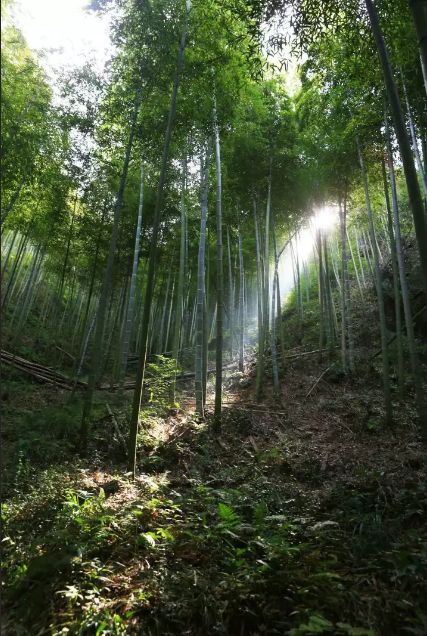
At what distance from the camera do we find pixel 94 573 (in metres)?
1.93

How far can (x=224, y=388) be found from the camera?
25.9 ft

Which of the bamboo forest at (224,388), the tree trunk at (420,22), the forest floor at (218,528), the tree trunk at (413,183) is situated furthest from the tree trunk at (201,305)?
the tree trunk at (420,22)

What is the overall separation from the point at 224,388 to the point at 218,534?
5484 millimetres

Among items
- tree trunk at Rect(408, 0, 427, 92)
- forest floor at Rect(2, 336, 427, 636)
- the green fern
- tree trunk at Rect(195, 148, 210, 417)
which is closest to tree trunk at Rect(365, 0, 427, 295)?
tree trunk at Rect(408, 0, 427, 92)

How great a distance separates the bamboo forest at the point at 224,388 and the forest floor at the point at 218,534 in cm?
2

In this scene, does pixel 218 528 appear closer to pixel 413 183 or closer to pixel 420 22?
pixel 413 183

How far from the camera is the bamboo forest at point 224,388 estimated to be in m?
1.85

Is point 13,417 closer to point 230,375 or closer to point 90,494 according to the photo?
point 90,494

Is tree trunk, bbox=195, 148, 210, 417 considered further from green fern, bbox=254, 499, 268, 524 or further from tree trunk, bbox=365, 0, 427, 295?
tree trunk, bbox=365, 0, 427, 295

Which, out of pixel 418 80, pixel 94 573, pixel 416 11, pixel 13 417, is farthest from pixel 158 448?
pixel 418 80

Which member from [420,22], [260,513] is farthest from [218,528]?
[420,22]

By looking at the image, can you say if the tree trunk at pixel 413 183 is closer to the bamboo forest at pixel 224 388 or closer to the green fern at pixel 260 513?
the bamboo forest at pixel 224 388

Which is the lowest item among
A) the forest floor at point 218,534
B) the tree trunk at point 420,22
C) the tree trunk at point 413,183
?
the forest floor at point 218,534

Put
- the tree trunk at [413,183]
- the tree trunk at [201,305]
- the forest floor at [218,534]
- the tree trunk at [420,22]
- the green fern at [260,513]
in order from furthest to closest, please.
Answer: the tree trunk at [201,305] < the green fern at [260,513] < the tree trunk at [413,183] < the tree trunk at [420,22] < the forest floor at [218,534]
